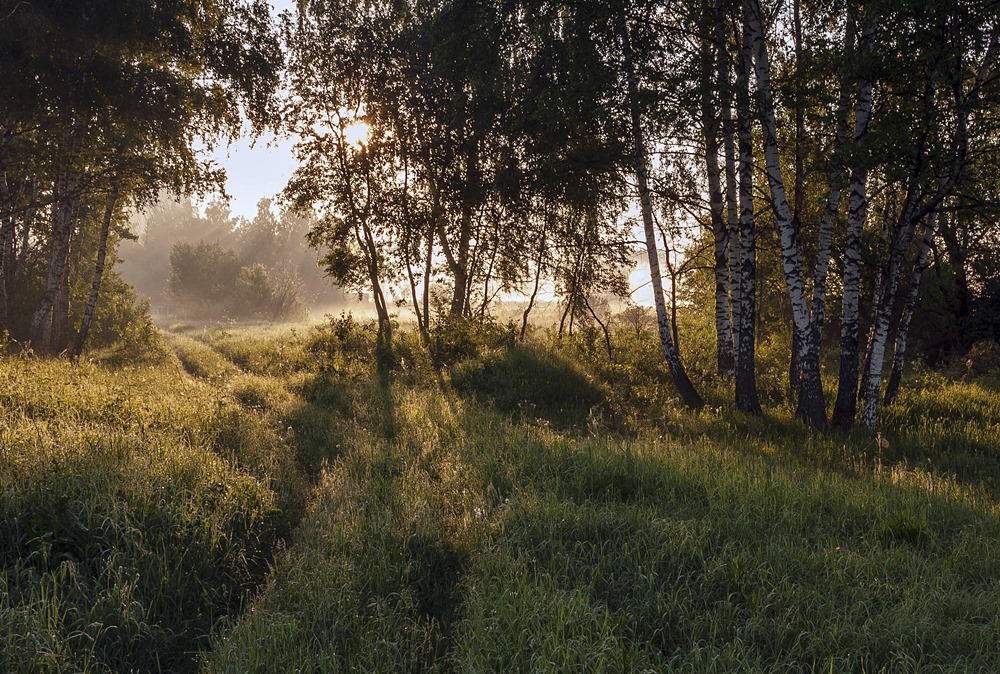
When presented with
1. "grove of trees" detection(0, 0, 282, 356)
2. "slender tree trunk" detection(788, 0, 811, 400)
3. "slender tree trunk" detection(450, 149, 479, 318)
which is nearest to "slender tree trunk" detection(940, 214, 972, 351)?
"slender tree trunk" detection(788, 0, 811, 400)

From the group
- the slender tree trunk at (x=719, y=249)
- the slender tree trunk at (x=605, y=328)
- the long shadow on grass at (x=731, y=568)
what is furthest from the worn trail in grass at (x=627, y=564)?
the slender tree trunk at (x=605, y=328)

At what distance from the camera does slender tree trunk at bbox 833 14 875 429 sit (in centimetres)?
922

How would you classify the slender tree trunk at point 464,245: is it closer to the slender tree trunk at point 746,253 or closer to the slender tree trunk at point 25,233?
the slender tree trunk at point 746,253

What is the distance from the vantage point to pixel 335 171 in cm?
1970

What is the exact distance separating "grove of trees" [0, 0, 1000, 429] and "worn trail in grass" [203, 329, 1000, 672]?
446cm

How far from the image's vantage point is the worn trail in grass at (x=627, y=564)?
355cm

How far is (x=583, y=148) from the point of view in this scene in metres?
14.3

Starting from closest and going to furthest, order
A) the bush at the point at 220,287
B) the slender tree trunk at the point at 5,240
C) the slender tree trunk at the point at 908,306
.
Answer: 1. the slender tree trunk at the point at 908,306
2. the slender tree trunk at the point at 5,240
3. the bush at the point at 220,287

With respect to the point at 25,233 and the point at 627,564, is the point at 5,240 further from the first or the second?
the point at 627,564

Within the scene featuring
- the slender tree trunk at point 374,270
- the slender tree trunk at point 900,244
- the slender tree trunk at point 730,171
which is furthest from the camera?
the slender tree trunk at point 374,270

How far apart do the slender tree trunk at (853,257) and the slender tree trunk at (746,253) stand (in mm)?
1514

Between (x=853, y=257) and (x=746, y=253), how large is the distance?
5.79 feet

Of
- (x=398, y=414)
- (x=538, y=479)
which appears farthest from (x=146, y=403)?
(x=538, y=479)

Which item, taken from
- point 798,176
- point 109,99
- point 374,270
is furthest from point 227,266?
point 798,176
